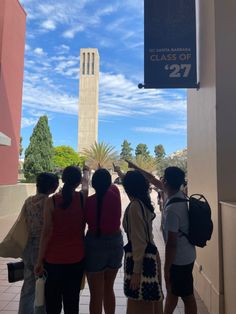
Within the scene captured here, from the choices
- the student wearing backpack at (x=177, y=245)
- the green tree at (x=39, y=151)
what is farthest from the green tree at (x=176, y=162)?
the student wearing backpack at (x=177, y=245)

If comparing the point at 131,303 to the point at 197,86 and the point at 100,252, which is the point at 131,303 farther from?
the point at 197,86

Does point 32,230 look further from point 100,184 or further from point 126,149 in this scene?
point 126,149

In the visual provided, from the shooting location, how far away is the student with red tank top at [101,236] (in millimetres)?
2625

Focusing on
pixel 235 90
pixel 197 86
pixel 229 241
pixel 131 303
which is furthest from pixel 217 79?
pixel 131 303

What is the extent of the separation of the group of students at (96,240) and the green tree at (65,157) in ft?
149

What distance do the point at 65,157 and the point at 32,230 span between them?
46966mm

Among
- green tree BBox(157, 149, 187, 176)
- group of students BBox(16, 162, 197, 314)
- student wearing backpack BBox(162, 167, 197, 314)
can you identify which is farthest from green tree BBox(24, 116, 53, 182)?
student wearing backpack BBox(162, 167, 197, 314)

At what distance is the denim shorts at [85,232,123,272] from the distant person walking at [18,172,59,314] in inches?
19.4

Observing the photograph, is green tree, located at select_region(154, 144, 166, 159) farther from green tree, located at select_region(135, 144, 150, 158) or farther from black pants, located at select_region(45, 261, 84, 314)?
black pants, located at select_region(45, 261, 84, 314)

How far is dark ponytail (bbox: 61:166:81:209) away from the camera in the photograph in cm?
254

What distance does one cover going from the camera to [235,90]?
3518mm

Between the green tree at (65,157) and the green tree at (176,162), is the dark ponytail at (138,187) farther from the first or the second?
the green tree at (65,157)

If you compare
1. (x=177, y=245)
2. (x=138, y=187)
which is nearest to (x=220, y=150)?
(x=177, y=245)

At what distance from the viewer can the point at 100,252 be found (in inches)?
104
